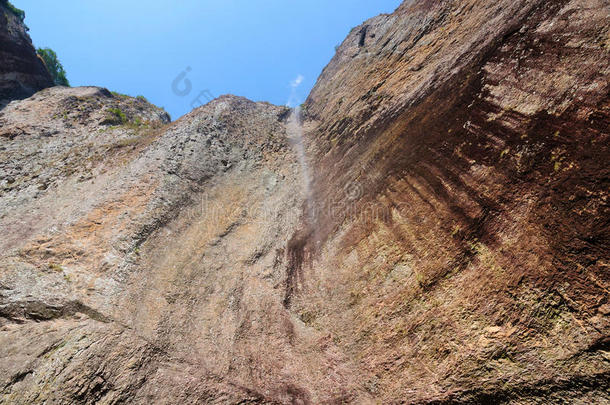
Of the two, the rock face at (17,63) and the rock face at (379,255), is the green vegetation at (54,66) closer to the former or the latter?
the rock face at (17,63)

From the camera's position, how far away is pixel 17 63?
2002 cm

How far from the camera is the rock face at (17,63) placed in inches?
744

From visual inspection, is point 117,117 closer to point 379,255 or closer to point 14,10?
point 14,10

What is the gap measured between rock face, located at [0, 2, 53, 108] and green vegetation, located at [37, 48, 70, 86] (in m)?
4.30

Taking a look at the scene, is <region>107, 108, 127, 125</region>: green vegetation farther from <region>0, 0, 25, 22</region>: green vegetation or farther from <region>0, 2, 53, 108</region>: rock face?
<region>0, 0, 25, 22</region>: green vegetation

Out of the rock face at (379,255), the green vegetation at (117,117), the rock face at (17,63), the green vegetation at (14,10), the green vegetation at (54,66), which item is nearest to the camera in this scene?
the rock face at (379,255)

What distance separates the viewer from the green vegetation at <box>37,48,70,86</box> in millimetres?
26362

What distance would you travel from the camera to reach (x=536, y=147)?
4258 mm

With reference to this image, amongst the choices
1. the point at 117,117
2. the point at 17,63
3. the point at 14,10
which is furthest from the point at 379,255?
the point at 14,10

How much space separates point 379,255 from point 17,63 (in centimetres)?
3112

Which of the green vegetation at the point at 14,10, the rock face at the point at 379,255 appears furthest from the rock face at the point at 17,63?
the rock face at the point at 379,255

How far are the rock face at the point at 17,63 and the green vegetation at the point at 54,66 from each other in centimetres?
430

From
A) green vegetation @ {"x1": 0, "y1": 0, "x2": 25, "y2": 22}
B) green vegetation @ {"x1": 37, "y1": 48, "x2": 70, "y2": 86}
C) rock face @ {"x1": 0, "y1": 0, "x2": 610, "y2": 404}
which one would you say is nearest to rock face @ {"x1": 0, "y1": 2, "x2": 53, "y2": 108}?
green vegetation @ {"x1": 0, "y1": 0, "x2": 25, "y2": 22}

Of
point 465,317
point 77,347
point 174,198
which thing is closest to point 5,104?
point 174,198
